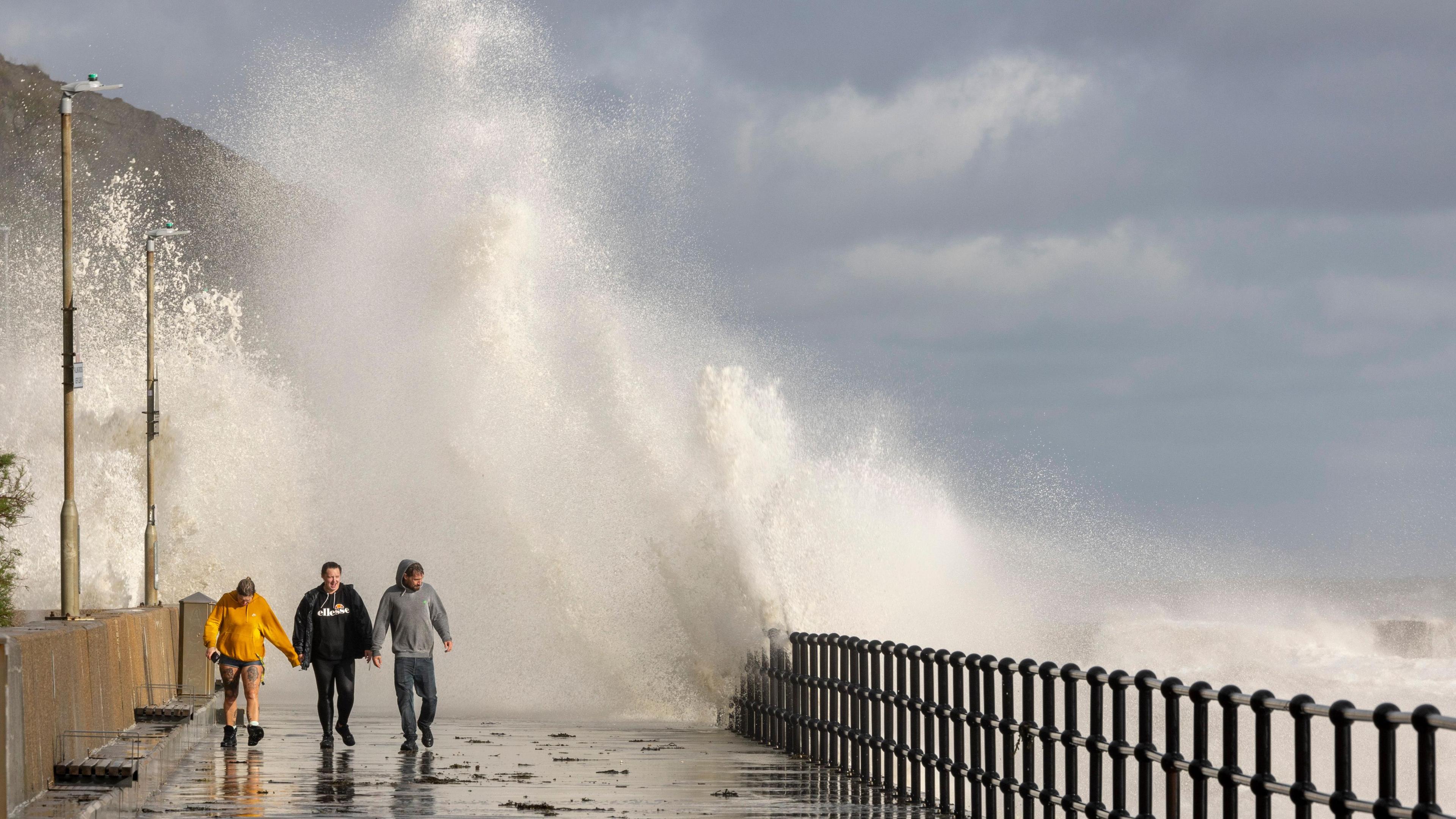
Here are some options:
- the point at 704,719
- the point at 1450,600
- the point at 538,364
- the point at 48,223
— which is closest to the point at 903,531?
the point at 538,364

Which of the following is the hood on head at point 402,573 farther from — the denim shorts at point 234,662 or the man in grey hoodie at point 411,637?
the denim shorts at point 234,662

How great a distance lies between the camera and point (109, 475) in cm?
7988

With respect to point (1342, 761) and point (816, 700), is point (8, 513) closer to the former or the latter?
point (816, 700)

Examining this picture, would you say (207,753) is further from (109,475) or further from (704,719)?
(109,475)

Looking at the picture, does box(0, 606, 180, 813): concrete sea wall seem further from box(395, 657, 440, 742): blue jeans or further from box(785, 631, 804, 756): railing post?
box(785, 631, 804, 756): railing post

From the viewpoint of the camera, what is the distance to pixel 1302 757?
8.70 meters

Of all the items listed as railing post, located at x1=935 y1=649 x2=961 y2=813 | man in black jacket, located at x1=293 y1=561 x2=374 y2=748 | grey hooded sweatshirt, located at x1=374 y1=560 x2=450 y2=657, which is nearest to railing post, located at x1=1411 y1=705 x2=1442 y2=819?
railing post, located at x1=935 y1=649 x2=961 y2=813

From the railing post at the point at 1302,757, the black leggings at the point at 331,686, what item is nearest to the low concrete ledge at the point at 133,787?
the black leggings at the point at 331,686

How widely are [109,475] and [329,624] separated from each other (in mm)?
64170

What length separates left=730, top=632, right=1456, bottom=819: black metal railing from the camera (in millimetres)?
8180

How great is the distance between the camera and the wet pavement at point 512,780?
547 inches

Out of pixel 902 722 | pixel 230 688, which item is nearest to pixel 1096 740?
pixel 902 722

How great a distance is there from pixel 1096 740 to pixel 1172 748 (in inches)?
31.7

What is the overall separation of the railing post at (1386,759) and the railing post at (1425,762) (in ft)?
0.25
